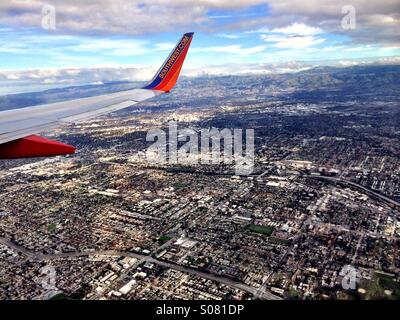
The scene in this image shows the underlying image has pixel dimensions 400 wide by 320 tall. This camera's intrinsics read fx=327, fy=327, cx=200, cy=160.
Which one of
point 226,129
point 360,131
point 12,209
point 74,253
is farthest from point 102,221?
point 360,131

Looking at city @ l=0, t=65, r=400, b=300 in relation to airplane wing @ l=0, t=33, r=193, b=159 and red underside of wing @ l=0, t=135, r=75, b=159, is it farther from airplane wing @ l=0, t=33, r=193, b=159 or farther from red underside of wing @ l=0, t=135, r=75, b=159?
red underside of wing @ l=0, t=135, r=75, b=159

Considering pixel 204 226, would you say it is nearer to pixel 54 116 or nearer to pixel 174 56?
pixel 174 56

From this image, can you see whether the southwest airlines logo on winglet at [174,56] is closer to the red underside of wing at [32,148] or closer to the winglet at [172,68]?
the winglet at [172,68]

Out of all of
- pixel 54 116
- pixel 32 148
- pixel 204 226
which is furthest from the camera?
pixel 204 226

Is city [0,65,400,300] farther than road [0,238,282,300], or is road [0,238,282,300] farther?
city [0,65,400,300]

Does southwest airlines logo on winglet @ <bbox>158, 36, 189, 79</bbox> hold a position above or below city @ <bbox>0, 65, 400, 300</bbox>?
above

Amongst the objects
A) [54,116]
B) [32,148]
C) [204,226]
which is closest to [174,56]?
[54,116]

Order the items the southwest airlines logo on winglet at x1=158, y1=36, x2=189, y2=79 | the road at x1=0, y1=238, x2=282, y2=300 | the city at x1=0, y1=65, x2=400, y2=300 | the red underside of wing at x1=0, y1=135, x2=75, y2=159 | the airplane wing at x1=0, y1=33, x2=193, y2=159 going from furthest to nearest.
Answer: the city at x1=0, y1=65, x2=400, y2=300 < the road at x1=0, y1=238, x2=282, y2=300 < the southwest airlines logo on winglet at x1=158, y1=36, x2=189, y2=79 < the airplane wing at x1=0, y1=33, x2=193, y2=159 < the red underside of wing at x1=0, y1=135, x2=75, y2=159

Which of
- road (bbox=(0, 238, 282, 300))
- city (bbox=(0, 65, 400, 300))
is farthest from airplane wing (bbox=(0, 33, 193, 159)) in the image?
road (bbox=(0, 238, 282, 300))
